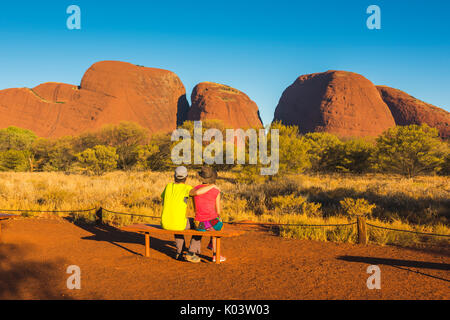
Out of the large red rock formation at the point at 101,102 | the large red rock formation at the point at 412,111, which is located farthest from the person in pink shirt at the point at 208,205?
the large red rock formation at the point at 412,111

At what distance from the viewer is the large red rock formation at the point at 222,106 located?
2859 inches

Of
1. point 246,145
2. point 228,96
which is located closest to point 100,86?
point 228,96

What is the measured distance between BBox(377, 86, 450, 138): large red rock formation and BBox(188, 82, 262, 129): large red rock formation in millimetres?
36059

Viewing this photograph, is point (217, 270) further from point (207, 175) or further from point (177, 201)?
point (207, 175)

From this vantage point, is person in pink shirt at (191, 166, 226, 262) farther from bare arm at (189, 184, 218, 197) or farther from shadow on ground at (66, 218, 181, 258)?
shadow on ground at (66, 218, 181, 258)

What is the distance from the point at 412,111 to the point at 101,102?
255ft

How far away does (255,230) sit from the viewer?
7.36 metres

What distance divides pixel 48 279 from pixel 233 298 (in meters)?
2.42

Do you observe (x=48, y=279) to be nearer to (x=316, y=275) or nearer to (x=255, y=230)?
(x=316, y=275)

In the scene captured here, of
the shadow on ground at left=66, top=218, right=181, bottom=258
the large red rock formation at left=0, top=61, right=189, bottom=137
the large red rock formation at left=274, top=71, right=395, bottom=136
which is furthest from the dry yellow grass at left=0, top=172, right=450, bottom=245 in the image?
the large red rock formation at left=274, top=71, right=395, bottom=136

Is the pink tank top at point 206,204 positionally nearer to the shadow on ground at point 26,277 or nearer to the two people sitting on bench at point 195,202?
the two people sitting on bench at point 195,202

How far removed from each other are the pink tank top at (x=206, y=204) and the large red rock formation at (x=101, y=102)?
221ft

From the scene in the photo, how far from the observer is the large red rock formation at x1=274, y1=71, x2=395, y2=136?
71.7m

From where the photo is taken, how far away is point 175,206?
447 cm
